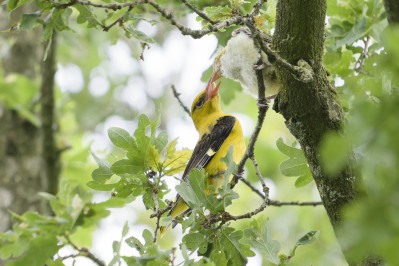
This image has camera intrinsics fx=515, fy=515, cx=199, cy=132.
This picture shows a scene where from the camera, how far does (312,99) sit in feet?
6.54

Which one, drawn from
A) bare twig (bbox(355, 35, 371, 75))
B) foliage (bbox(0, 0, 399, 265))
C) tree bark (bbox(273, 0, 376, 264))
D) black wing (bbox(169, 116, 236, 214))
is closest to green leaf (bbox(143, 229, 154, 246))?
foliage (bbox(0, 0, 399, 265))

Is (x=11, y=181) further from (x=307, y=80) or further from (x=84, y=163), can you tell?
(x=307, y=80)

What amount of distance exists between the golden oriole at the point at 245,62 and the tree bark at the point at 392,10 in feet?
4.05

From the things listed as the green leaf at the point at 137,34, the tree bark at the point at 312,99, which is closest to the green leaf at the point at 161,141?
the green leaf at the point at 137,34

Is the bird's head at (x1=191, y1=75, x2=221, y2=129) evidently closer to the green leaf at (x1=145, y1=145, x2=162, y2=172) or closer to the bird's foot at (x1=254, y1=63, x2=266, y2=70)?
the bird's foot at (x1=254, y1=63, x2=266, y2=70)

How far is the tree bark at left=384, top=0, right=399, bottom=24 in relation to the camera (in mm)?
1228

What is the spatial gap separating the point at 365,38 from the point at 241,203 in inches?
158

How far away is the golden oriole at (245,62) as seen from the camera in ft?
8.66

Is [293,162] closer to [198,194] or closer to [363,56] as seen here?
[198,194]

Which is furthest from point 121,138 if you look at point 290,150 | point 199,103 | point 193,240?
point 199,103

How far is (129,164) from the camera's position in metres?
2.23

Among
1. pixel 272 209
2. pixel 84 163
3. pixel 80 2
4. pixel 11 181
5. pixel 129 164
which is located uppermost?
pixel 272 209

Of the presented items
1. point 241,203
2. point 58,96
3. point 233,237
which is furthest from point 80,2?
point 241,203

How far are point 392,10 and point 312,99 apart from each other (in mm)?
772
